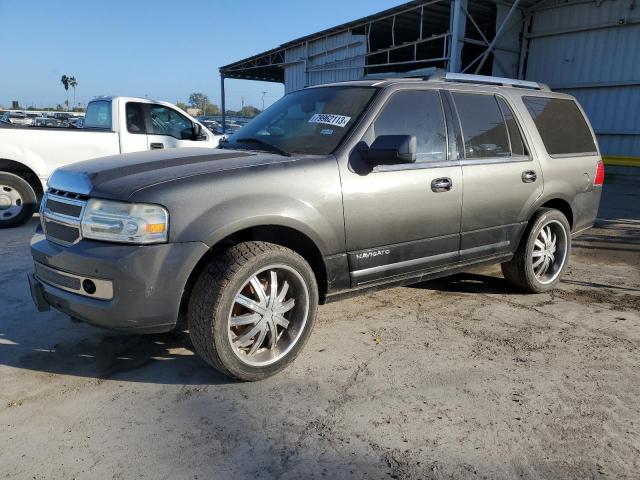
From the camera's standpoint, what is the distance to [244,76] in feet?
106

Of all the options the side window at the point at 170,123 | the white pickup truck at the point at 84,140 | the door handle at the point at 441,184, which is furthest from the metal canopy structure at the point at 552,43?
the door handle at the point at 441,184

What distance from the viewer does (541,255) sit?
4730mm

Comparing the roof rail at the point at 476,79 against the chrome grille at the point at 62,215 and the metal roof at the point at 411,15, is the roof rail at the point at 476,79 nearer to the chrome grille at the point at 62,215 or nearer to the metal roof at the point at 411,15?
the chrome grille at the point at 62,215

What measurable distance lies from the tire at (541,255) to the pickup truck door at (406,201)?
0.97 m

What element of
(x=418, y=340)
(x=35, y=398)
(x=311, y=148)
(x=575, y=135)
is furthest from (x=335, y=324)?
(x=575, y=135)

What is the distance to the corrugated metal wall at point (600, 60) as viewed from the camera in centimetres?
1273

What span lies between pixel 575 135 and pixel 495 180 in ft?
4.88

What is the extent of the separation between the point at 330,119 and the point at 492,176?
1445 millimetres

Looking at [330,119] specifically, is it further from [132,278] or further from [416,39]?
[416,39]

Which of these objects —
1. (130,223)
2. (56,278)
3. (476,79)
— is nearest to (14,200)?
(56,278)

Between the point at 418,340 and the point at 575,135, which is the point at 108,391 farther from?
the point at 575,135

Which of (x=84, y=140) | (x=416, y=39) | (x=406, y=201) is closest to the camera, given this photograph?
(x=406, y=201)

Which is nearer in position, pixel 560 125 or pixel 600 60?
pixel 560 125

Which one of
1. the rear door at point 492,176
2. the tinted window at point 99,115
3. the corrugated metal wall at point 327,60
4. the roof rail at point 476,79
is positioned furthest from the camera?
the corrugated metal wall at point 327,60
